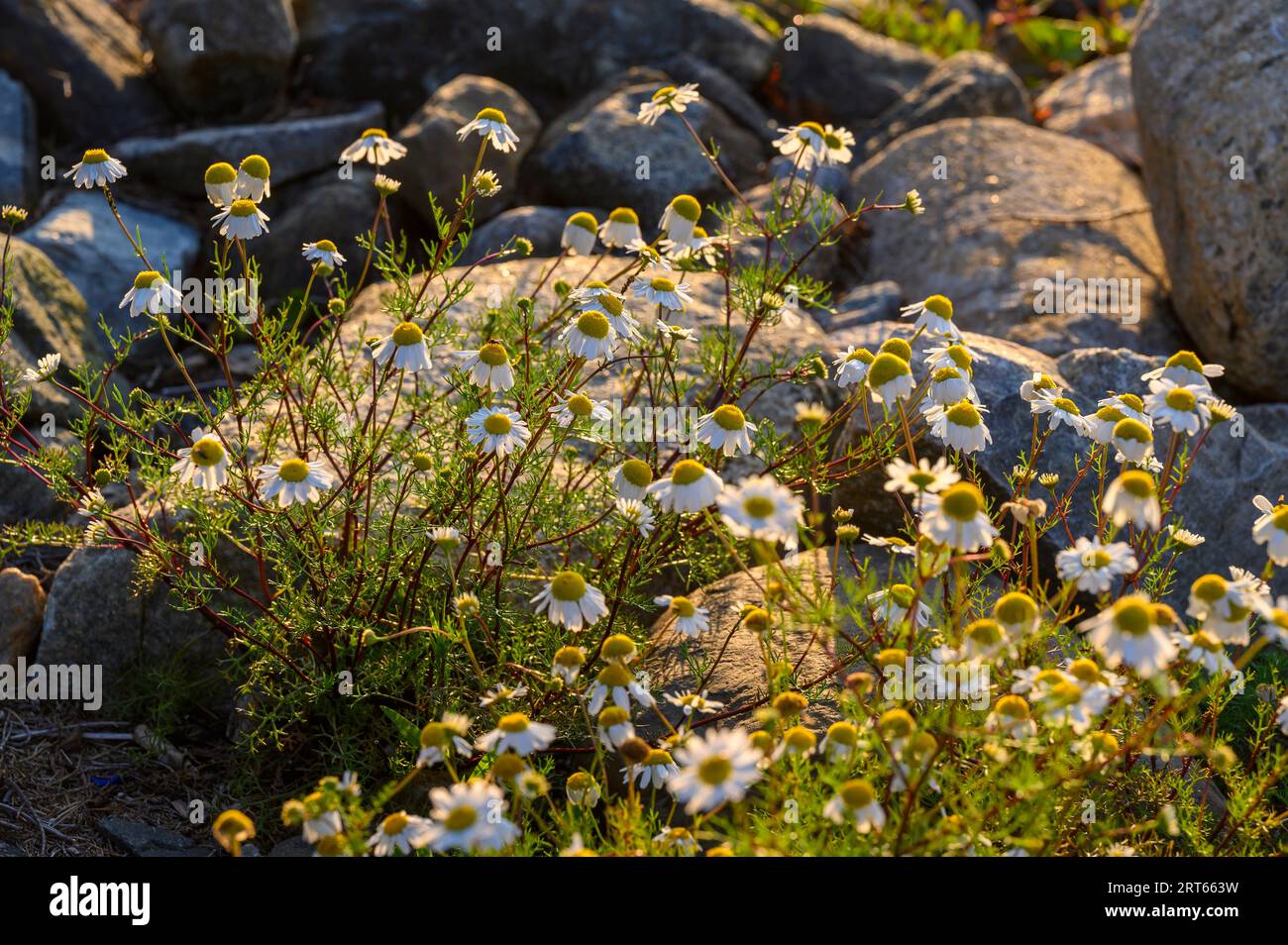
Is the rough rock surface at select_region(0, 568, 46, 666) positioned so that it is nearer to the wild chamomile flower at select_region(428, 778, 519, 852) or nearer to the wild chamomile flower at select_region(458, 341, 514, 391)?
the wild chamomile flower at select_region(458, 341, 514, 391)

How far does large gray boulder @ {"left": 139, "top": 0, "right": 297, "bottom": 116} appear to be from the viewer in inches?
305

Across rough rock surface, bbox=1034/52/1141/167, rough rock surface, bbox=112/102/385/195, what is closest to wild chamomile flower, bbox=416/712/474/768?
rough rock surface, bbox=112/102/385/195

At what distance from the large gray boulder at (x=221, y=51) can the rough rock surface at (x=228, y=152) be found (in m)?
0.50

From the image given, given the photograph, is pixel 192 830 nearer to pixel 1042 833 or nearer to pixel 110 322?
pixel 1042 833

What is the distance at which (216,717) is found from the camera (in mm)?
4414

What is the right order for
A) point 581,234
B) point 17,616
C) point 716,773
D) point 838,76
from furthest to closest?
point 838,76 → point 17,616 → point 581,234 → point 716,773

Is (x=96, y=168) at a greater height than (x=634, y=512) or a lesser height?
greater

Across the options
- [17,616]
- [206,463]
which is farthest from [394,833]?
[17,616]

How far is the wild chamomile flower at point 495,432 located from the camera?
3.41 meters

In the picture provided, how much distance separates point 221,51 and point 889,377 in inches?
238

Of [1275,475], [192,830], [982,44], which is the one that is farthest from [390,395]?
[982,44]

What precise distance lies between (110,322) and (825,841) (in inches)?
188

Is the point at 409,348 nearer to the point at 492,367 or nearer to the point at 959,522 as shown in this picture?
the point at 492,367

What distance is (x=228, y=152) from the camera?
7426 millimetres
